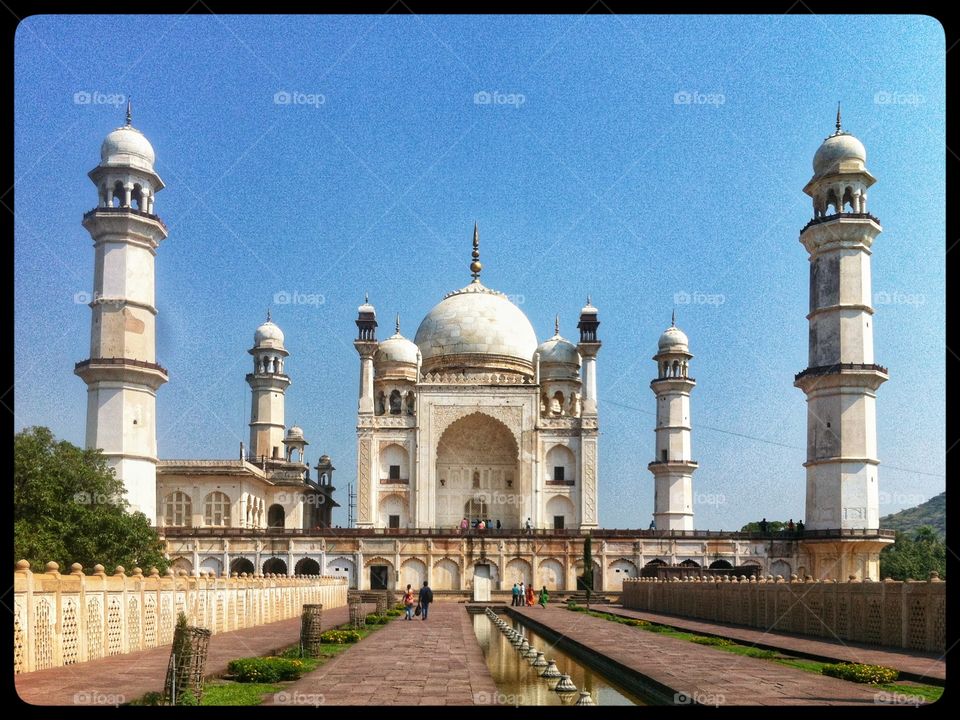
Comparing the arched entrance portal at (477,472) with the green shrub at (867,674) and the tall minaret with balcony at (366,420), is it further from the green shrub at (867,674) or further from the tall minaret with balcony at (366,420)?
the green shrub at (867,674)

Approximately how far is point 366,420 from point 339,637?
999 inches

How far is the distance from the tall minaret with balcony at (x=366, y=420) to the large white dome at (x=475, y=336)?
323 cm

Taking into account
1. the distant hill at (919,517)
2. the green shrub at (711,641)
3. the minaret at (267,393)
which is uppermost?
the minaret at (267,393)

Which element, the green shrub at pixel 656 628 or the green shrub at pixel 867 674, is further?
the green shrub at pixel 656 628

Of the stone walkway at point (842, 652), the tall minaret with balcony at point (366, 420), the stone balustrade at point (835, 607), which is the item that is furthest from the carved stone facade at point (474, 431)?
the stone walkway at point (842, 652)

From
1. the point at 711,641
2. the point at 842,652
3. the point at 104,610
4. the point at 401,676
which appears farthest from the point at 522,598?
the point at 401,676

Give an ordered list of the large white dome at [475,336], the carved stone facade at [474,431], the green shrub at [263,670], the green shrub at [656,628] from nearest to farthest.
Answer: the green shrub at [263,670] → the green shrub at [656,628] → the carved stone facade at [474,431] → the large white dome at [475,336]

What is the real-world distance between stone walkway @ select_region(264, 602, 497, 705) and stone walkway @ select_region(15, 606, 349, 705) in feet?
3.52

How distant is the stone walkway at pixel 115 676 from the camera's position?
27.4 ft

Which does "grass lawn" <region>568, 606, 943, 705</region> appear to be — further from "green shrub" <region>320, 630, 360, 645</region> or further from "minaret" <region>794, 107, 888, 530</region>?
"minaret" <region>794, 107, 888, 530</region>

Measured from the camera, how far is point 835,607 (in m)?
15.3

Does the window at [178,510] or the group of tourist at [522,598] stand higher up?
the window at [178,510]
